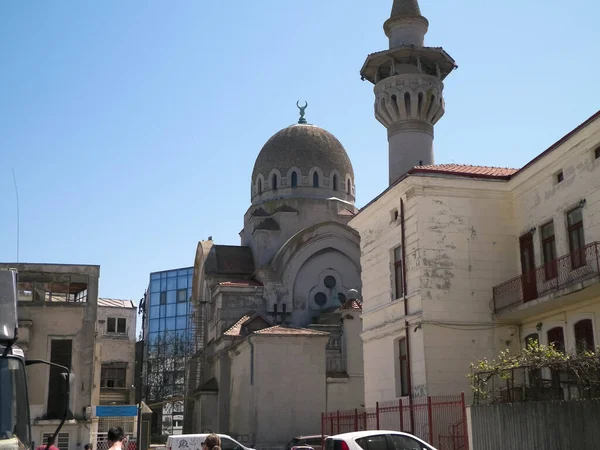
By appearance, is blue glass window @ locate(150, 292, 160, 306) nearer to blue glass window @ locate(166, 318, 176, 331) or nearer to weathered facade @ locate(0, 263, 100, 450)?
blue glass window @ locate(166, 318, 176, 331)

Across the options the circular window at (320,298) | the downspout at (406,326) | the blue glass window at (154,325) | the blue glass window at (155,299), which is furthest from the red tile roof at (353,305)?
the blue glass window at (155,299)

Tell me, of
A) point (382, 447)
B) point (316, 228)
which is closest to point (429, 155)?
point (316, 228)

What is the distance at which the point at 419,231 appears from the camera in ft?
67.8

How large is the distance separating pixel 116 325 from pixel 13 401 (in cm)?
3634

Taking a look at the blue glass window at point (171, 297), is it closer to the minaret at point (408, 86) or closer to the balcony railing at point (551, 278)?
the minaret at point (408, 86)

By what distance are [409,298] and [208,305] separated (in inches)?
967

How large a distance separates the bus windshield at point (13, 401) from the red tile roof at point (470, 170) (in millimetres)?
14838

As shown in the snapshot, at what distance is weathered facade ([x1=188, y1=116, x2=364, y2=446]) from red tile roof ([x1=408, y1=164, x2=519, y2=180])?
38.1ft

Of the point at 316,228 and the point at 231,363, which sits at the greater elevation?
the point at 316,228

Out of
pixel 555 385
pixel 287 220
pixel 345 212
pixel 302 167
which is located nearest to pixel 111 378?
pixel 287 220

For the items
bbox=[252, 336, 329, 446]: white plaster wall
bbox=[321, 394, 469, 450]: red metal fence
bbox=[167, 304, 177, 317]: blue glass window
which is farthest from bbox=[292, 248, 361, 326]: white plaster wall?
bbox=[167, 304, 177, 317]: blue glass window

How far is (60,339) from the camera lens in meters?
28.9

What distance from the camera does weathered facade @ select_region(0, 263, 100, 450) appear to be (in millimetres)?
27750

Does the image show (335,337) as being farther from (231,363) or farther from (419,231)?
(419,231)
